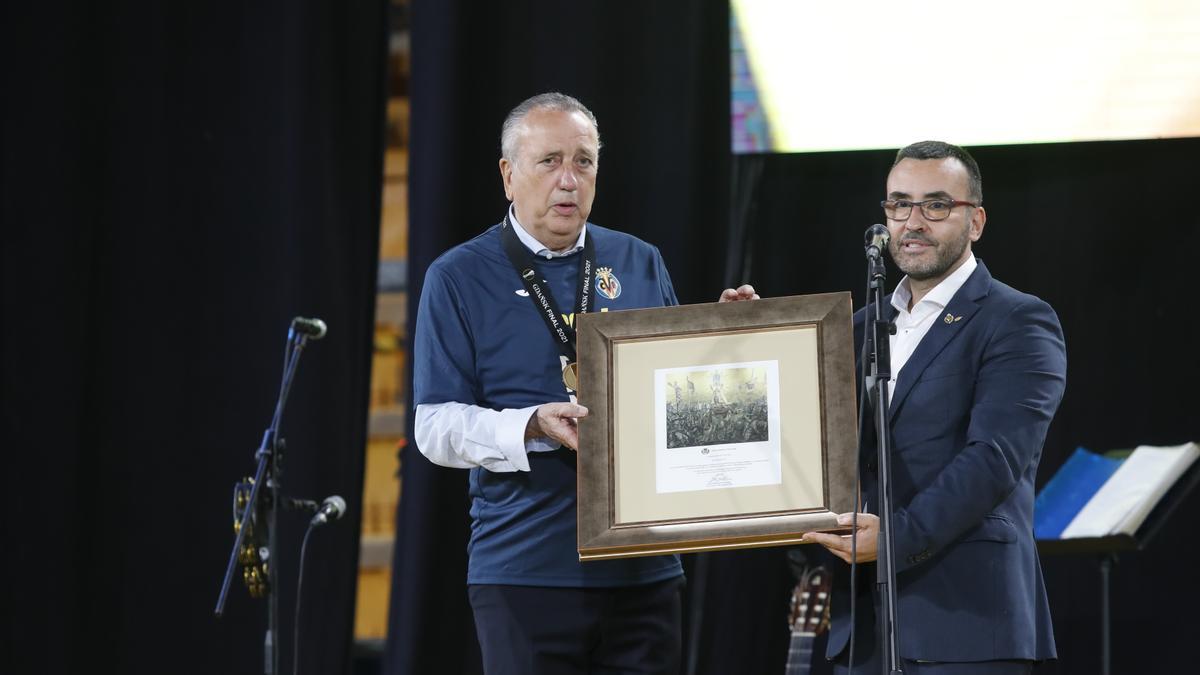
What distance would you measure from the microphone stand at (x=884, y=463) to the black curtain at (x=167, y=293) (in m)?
2.90

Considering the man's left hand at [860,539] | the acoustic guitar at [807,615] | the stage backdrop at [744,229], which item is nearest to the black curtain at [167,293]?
the stage backdrop at [744,229]

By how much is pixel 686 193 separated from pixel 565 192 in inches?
73.4

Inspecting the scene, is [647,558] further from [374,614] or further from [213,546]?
[374,614]

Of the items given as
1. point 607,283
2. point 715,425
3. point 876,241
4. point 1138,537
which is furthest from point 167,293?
point 1138,537

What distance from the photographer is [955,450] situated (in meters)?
2.78

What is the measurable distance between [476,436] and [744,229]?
235 cm

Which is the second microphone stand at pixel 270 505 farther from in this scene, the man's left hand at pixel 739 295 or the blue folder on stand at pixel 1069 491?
the blue folder on stand at pixel 1069 491

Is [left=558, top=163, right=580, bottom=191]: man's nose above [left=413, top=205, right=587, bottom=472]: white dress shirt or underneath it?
above

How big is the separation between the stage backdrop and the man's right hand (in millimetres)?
1995

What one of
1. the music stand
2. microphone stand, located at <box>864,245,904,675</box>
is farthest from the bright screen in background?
microphone stand, located at <box>864,245,904,675</box>

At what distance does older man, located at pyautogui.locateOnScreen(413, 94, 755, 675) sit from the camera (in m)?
2.82

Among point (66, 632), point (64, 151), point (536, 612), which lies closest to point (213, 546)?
point (66, 632)

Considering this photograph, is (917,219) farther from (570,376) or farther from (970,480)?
(570,376)

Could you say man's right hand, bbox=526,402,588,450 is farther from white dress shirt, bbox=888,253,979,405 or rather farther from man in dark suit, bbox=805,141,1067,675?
white dress shirt, bbox=888,253,979,405
